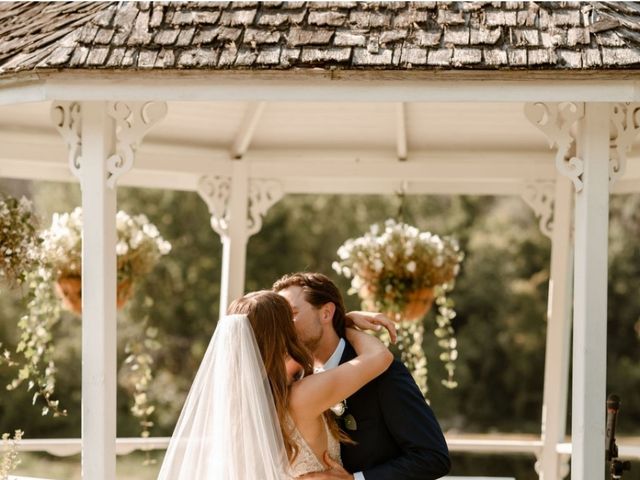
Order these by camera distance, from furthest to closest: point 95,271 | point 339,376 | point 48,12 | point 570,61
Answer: point 48,12 < point 95,271 < point 570,61 < point 339,376

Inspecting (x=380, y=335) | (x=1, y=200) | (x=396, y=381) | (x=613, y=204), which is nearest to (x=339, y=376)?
(x=396, y=381)

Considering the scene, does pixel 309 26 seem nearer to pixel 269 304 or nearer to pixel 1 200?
pixel 269 304

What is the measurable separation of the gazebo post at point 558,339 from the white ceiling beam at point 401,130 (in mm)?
1320

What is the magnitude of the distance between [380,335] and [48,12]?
406cm

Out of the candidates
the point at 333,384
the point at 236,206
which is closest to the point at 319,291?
the point at 333,384

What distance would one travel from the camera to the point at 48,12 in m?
6.15

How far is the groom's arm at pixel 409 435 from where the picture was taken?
186 inches

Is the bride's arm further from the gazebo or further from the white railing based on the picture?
the white railing

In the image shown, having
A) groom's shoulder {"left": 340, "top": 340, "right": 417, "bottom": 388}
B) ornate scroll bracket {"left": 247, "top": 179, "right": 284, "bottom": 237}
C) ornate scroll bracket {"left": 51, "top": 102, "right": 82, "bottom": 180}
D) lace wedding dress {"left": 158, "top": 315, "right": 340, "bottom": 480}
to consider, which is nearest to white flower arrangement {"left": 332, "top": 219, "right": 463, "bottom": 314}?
ornate scroll bracket {"left": 247, "top": 179, "right": 284, "bottom": 237}

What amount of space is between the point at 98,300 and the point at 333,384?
5.27ft

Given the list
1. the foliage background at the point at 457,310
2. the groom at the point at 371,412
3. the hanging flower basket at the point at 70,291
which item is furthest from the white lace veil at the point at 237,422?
the foliage background at the point at 457,310

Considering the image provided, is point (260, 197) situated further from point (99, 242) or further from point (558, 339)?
point (99, 242)

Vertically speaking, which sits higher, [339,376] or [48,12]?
[48,12]

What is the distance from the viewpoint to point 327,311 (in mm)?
5004
